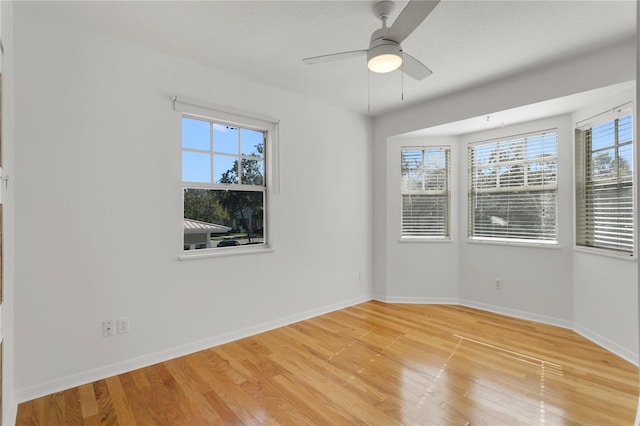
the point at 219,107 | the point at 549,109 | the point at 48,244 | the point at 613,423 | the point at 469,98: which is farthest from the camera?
the point at 469,98

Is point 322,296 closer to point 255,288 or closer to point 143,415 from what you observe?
point 255,288

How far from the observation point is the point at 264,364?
265 centimetres

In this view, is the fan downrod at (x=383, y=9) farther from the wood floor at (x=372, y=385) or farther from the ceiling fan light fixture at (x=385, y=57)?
the wood floor at (x=372, y=385)

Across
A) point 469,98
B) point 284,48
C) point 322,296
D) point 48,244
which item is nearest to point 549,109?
point 469,98

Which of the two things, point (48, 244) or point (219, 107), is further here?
point (219, 107)

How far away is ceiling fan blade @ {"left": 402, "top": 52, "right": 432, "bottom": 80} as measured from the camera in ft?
7.24

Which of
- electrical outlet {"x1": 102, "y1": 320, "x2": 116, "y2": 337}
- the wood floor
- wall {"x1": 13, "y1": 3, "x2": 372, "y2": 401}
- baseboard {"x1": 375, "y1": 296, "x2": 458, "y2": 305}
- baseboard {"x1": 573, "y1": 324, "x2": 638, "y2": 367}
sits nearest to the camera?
the wood floor

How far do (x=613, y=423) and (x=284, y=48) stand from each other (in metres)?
3.39

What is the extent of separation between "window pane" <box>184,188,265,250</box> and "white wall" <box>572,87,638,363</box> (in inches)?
133

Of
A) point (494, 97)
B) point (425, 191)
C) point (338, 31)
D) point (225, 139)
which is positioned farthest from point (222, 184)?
point (494, 97)

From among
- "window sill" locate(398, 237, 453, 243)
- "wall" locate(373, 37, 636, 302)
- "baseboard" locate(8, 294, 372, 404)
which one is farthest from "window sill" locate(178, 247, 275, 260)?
"window sill" locate(398, 237, 453, 243)

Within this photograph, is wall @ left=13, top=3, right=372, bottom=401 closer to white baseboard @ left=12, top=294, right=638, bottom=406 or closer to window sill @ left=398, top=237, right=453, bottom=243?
white baseboard @ left=12, top=294, right=638, bottom=406

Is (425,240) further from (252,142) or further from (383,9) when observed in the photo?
(383,9)

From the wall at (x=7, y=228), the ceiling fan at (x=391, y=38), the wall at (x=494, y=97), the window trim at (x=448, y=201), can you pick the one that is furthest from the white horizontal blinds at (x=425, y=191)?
the wall at (x=7, y=228)
